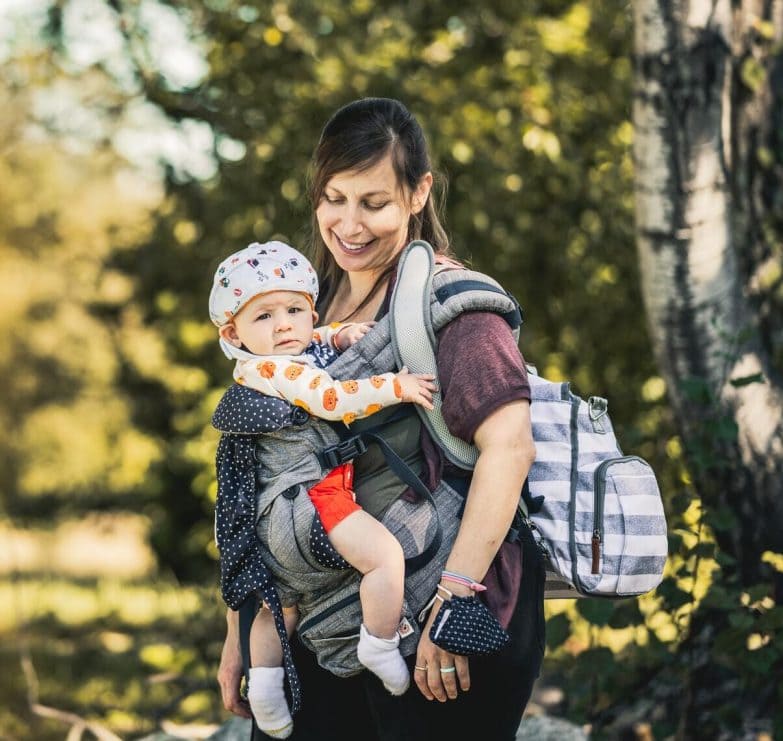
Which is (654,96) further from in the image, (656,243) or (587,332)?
(587,332)

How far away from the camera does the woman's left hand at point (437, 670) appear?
1.96 m

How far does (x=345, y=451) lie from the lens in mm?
2023

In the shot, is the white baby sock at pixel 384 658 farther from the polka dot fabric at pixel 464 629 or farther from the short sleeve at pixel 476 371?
the short sleeve at pixel 476 371

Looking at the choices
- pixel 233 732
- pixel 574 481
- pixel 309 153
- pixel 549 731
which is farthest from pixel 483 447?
pixel 309 153

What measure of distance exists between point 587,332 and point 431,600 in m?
4.27

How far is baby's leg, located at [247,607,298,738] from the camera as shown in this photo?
2.15 metres

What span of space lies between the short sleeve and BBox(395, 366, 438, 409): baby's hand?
3cm

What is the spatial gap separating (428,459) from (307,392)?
249 mm

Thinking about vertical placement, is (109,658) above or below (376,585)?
below

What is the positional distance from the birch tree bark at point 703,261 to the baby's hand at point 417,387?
170 centimetres

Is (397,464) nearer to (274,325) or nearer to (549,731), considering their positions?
(274,325)

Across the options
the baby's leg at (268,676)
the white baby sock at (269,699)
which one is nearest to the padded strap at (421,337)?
the baby's leg at (268,676)

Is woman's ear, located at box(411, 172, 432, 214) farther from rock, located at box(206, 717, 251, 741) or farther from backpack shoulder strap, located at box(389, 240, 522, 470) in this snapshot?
rock, located at box(206, 717, 251, 741)

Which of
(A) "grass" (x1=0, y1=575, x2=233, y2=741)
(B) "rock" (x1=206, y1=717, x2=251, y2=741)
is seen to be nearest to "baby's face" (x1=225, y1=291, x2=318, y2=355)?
(B) "rock" (x1=206, y1=717, x2=251, y2=741)
